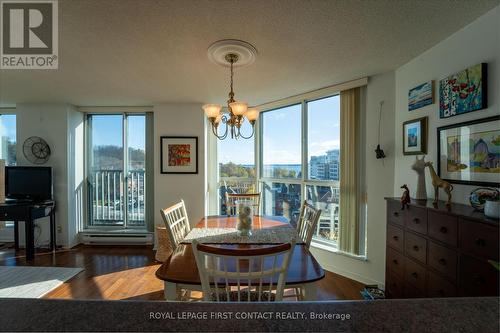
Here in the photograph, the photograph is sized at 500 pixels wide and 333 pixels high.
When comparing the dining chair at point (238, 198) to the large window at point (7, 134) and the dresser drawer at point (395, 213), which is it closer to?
the dresser drawer at point (395, 213)

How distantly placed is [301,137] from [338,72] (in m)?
1.11

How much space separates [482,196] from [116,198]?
4.65 m

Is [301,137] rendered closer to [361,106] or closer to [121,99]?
[361,106]

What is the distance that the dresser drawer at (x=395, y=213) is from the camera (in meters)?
1.75

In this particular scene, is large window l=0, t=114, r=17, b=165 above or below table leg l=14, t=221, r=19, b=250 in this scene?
above

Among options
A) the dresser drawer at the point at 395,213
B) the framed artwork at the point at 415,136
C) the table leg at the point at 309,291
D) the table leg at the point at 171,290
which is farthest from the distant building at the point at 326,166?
the table leg at the point at 171,290

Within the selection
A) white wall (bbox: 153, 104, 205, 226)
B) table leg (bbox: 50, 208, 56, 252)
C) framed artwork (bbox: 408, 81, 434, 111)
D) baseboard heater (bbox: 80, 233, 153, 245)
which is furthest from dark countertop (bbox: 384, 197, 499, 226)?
table leg (bbox: 50, 208, 56, 252)

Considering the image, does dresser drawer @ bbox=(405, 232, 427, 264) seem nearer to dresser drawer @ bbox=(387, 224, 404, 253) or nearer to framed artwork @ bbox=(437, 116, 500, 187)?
dresser drawer @ bbox=(387, 224, 404, 253)

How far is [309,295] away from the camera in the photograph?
1.25 meters

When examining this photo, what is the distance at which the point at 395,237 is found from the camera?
6.04 ft

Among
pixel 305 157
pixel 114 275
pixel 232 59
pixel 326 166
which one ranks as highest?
pixel 232 59

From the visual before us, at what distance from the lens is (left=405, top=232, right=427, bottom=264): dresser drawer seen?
1544mm

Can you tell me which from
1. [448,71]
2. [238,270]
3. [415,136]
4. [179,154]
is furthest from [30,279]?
[448,71]

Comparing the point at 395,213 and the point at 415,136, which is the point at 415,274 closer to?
the point at 395,213
